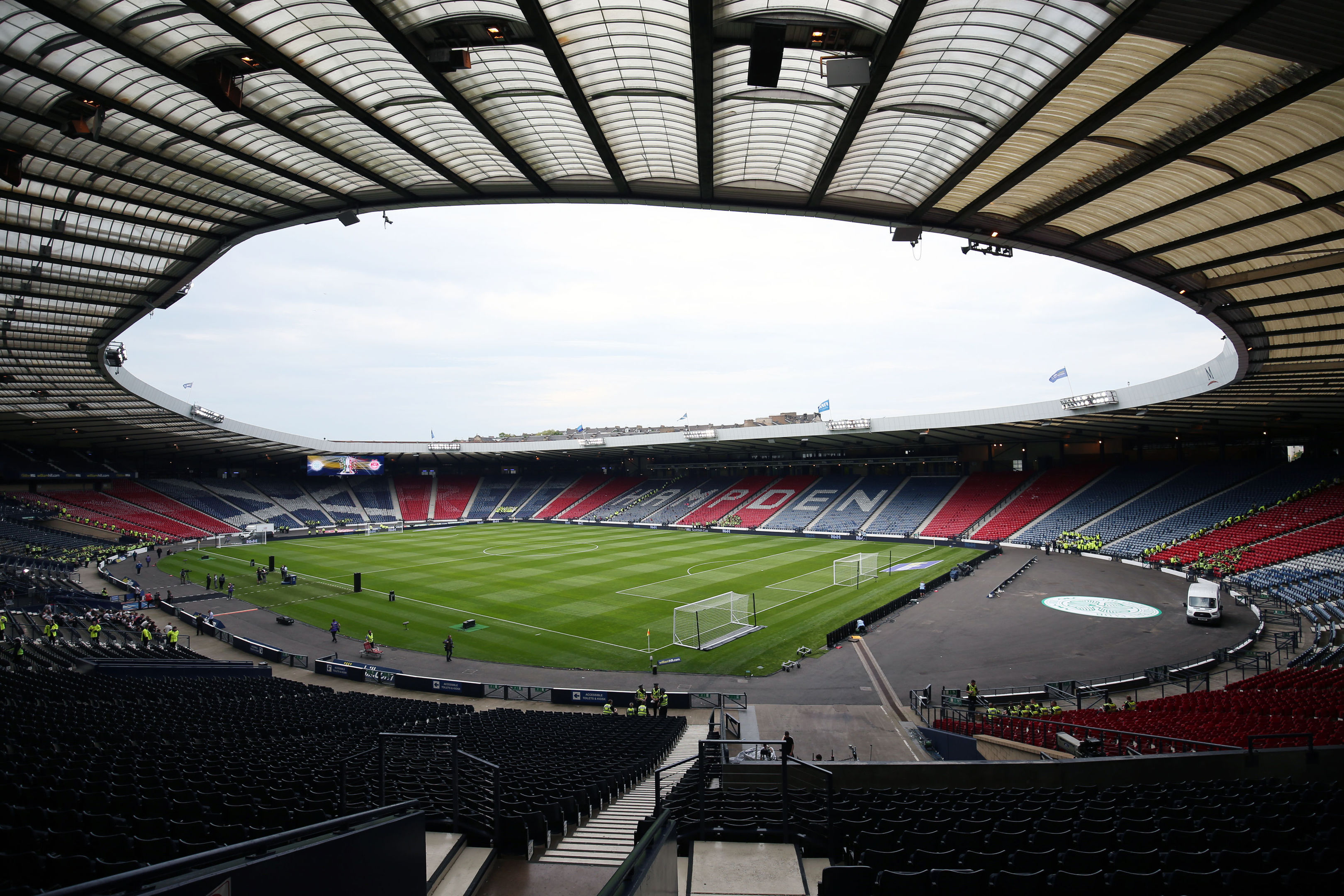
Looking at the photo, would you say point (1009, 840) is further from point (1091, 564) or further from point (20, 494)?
point (20, 494)

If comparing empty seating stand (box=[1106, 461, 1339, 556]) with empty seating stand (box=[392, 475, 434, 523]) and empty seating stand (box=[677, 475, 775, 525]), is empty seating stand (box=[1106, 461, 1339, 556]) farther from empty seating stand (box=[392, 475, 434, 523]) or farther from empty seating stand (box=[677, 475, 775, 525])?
empty seating stand (box=[392, 475, 434, 523])

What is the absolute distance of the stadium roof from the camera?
9.75 meters

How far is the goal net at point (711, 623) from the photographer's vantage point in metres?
29.1

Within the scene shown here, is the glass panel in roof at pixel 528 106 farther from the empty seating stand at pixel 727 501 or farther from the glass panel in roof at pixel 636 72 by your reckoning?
the empty seating stand at pixel 727 501

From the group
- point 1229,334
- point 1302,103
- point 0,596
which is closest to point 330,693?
point 0,596

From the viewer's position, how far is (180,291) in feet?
81.6

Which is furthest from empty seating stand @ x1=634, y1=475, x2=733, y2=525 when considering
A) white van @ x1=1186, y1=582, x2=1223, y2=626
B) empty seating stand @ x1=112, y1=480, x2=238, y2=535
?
white van @ x1=1186, y1=582, x2=1223, y2=626

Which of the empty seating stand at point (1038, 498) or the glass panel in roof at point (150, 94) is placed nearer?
the glass panel in roof at point (150, 94)

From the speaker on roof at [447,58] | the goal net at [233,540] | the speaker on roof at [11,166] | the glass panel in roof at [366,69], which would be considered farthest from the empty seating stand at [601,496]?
the speaker on roof at [447,58]

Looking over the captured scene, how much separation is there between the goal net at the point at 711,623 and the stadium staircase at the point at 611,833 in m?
15.9

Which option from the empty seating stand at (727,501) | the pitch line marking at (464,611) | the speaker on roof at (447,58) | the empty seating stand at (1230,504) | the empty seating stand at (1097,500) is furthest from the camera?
the empty seating stand at (727,501)

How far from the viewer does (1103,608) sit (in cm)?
3272

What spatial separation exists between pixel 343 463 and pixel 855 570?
61.6 m

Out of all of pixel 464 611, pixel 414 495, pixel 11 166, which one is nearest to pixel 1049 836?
pixel 11 166
